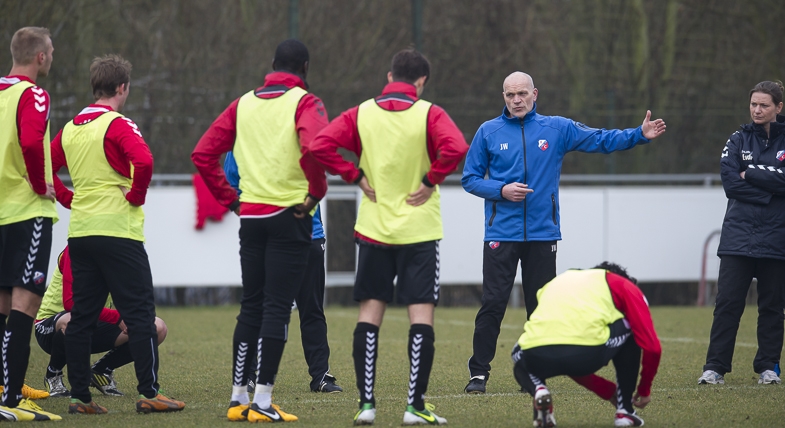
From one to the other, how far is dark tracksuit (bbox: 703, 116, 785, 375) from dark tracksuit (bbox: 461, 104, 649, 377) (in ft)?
2.89

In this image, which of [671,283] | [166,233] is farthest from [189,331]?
[671,283]

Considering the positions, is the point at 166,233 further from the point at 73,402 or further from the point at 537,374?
the point at 537,374

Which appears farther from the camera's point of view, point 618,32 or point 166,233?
point 618,32

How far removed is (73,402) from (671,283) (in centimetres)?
1123

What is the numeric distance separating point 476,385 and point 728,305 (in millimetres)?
1957

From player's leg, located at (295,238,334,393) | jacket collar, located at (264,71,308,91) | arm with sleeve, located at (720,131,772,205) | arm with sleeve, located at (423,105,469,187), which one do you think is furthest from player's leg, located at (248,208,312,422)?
arm with sleeve, located at (720,131,772,205)

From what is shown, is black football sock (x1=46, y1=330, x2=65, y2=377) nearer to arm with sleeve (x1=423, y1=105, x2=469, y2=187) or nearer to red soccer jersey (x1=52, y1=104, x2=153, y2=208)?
red soccer jersey (x1=52, y1=104, x2=153, y2=208)

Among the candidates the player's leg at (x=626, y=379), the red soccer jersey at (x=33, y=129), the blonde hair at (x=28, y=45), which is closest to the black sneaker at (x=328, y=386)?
the player's leg at (x=626, y=379)

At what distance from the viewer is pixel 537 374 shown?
4.76 metres

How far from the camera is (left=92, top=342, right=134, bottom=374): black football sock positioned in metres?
6.31

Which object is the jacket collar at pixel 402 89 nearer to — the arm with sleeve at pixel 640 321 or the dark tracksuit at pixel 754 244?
the arm with sleeve at pixel 640 321

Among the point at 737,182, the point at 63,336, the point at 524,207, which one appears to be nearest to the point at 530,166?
the point at 524,207

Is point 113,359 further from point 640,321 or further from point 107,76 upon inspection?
point 640,321

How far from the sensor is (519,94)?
21.4 feet
